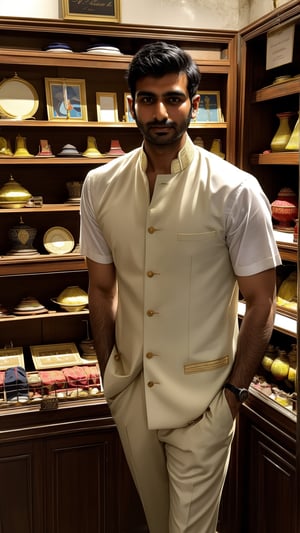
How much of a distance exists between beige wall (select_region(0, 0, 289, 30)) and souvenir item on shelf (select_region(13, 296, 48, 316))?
3.85 feet

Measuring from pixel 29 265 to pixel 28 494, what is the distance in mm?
893

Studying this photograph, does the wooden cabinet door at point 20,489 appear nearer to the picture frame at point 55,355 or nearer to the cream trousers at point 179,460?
the picture frame at point 55,355

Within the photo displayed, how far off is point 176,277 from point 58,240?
1.11m

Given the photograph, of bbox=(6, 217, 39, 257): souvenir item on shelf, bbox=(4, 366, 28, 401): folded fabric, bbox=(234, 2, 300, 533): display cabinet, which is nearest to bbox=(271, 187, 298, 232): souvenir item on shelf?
bbox=(234, 2, 300, 533): display cabinet

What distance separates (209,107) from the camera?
2.69m

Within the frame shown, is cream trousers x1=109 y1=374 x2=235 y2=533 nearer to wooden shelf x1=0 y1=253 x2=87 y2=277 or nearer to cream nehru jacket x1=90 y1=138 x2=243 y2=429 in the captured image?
cream nehru jacket x1=90 y1=138 x2=243 y2=429

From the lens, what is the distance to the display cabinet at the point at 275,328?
2.16 metres

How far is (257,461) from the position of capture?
2338mm

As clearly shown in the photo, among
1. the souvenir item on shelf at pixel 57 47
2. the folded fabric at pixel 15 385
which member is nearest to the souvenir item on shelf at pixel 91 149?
the souvenir item on shelf at pixel 57 47

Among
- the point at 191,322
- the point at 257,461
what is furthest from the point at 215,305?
the point at 257,461

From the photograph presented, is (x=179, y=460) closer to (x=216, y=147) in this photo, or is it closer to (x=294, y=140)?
(x=294, y=140)

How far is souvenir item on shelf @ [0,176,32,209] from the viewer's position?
8.21ft

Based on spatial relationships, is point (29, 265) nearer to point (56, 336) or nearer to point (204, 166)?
point (56, 336)

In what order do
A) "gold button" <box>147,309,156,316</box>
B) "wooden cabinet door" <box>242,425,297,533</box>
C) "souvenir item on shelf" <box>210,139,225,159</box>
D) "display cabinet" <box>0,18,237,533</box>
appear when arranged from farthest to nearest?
"souvenir item on shelf" <box>210,139,225,159</box> → "display cabinet" <box>0,18,237,533</box> → "wooden cabinet door" <box>242,425,297,533</box> → "gold button" <box>147,309,156,316</box>
